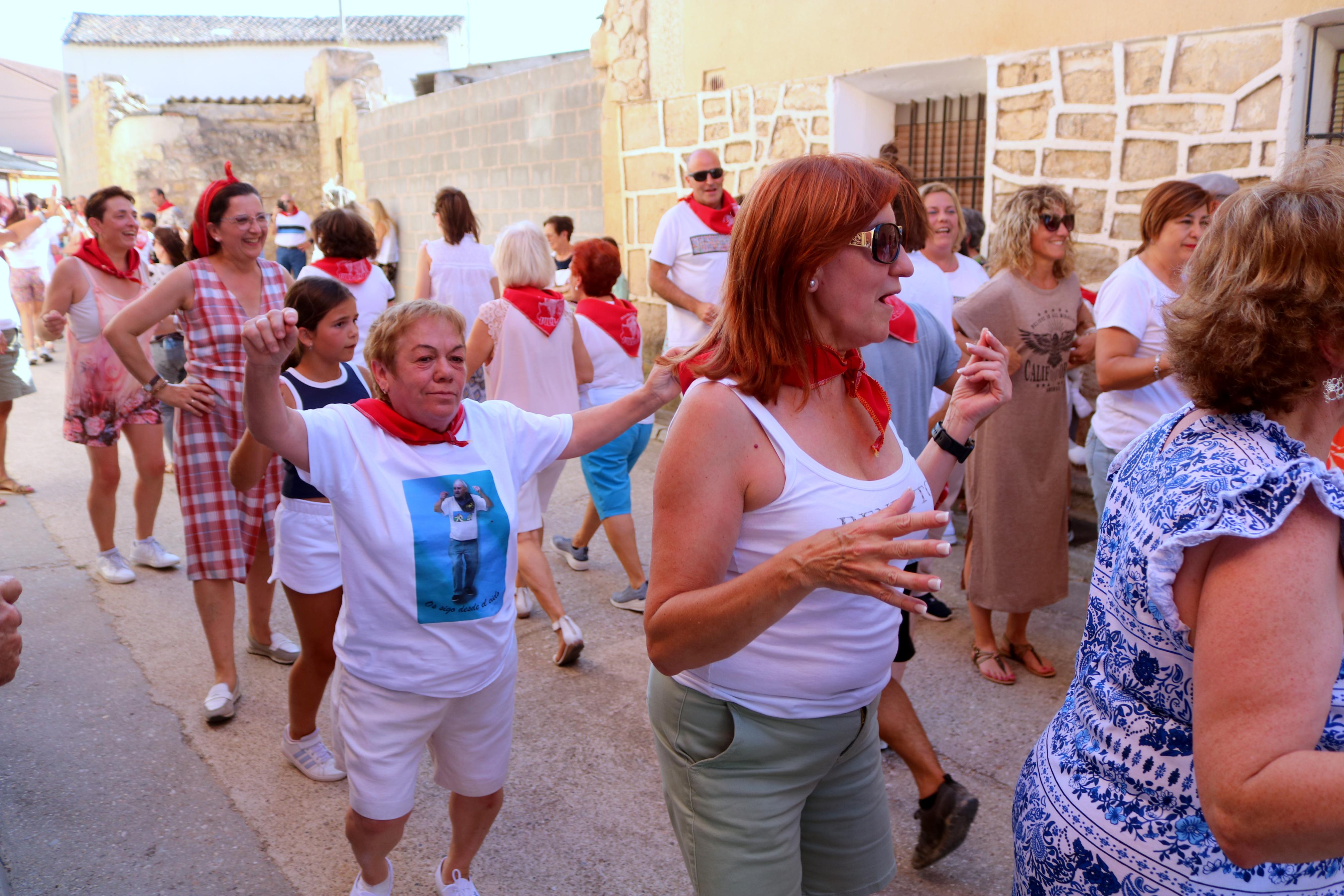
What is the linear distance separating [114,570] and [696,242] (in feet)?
11.4

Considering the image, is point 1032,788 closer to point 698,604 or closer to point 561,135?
point 698,604

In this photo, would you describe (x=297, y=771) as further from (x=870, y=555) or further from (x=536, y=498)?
(x=870, y=555)

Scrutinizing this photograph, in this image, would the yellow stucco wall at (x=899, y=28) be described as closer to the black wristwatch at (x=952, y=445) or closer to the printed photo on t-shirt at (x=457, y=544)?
the black wristwatch at (x=952, y=445)

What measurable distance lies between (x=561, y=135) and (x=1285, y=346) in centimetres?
936

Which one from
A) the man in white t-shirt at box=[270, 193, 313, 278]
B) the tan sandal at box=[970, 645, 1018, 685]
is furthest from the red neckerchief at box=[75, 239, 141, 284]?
the man in white t-shirt at box=[270, 193, 313, 278]

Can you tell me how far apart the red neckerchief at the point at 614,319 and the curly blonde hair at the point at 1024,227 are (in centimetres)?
173

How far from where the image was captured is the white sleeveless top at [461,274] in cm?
630

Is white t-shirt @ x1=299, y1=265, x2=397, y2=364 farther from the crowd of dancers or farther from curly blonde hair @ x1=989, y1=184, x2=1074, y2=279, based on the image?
curly blonde hair @ x1=989, y1=184, x2=1074, y2=279

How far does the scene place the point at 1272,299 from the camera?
1264mm

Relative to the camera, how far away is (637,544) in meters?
5.62

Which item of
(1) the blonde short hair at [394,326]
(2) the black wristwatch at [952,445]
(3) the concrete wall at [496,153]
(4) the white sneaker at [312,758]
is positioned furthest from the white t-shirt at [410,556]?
(3) the concrete wall at [496,153]

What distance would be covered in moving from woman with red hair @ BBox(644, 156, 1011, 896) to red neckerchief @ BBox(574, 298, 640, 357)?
3.04 m

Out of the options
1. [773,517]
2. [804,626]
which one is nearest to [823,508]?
[773,517]

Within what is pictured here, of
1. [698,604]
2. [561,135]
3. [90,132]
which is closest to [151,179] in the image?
[90,132]
